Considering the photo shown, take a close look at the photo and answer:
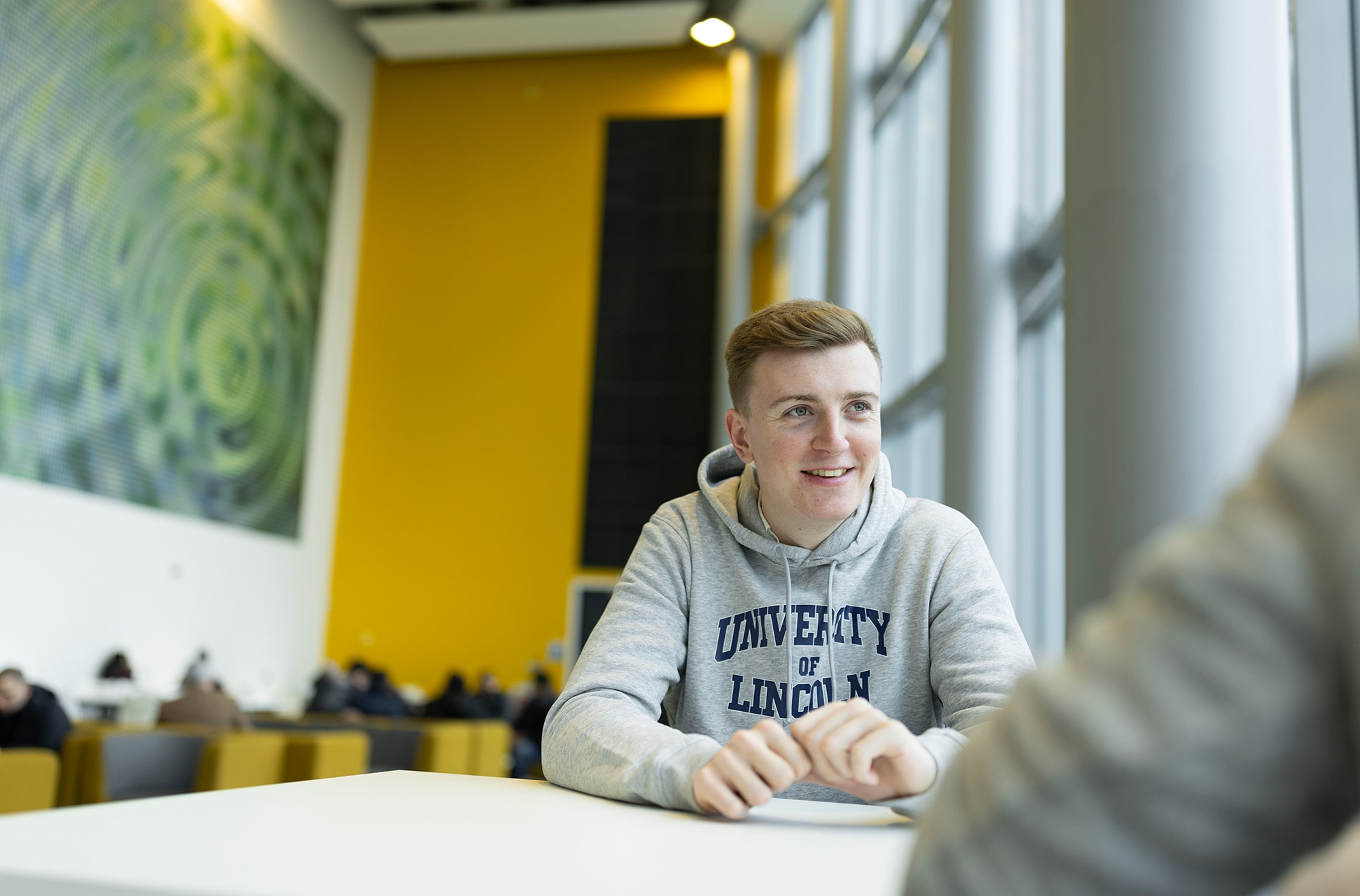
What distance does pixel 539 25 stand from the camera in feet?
40.8

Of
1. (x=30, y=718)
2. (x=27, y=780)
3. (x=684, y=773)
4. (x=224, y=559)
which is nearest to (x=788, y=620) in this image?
(x=684, y=773)

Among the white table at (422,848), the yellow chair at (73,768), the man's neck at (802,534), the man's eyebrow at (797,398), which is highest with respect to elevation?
the man's eyebrow at (797,398)

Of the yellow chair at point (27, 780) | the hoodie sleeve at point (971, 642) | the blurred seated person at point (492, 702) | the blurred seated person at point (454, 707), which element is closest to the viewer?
the hoodie sleeve at point (971, 642)

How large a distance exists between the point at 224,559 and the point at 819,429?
10082 millimetres

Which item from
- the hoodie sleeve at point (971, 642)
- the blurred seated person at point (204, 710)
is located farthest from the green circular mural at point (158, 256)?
the hoodie sleeve at point (971, 642)

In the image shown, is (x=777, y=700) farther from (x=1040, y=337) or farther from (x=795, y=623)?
(x=1040, y=337)

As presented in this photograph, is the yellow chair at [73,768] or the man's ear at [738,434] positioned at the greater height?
the man's ear at [738,434]

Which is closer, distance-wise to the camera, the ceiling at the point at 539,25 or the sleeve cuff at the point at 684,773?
the sleeve cuff at the point at 684,773

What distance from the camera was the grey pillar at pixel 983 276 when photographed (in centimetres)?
481

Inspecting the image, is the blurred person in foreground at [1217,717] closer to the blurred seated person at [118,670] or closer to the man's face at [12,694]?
the man's face at [12,694]

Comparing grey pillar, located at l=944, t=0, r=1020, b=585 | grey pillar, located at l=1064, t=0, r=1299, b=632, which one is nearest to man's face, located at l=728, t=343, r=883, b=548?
grey pillar, located at l=1064, t=0, r=1299, b=632

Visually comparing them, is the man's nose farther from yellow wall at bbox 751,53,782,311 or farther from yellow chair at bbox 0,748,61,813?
yellow wall at bbox 751,53,782,311

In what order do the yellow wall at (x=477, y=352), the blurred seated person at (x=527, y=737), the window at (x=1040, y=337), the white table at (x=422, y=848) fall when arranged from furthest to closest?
the yellow wall at (x=477, y=352), the blurred seated person at (x=527, y=737), the window at (x=1040, y=337), the white table at (x=422, y=848)

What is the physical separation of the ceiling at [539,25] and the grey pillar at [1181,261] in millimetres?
9597
